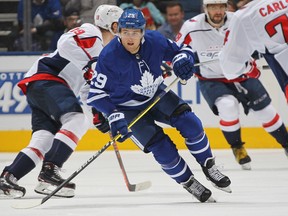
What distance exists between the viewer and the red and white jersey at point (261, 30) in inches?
185

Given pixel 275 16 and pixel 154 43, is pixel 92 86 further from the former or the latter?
pixel 275 16

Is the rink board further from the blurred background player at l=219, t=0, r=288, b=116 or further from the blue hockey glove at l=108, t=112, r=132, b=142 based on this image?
the blue hockey glove at l=108, t=112, r=132, b=142

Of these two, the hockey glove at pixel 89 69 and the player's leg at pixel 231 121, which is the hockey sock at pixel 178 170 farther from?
the player's leg at pixel 231 121

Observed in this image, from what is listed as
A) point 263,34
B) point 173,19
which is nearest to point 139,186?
point 263,34

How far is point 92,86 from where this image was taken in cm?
482

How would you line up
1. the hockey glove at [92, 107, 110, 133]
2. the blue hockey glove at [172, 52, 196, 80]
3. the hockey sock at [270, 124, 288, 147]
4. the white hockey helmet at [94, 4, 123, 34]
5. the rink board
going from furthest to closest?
the rink board < the hockey sock at [270, 124, 288, 147] < the white hockey helmet at [94, 4, 123, 34] < the hockey glove at [92, 107, 110, 133] < the blue hockey glove at [172, 52, 196, 80]

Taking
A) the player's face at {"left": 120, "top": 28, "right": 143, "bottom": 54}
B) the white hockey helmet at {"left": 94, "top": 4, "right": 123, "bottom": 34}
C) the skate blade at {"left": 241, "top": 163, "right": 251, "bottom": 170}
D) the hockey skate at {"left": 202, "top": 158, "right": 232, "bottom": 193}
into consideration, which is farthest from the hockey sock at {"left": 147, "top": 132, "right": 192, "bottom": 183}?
the skate blade at {"left": 241, "top": 163, "right": 251, "bottom": 170}

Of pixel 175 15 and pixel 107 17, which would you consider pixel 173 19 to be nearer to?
pixel 175 15

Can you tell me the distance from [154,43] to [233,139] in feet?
7.24

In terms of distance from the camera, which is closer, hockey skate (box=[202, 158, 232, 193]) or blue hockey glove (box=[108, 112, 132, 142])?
blue hockey glove (box=[108, 112, 132, 142])

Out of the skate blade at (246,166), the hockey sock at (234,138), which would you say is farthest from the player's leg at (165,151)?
the hockey sock at (234,138)

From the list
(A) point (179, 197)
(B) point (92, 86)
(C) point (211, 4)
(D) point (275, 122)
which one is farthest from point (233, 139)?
(B) point (92, 86)

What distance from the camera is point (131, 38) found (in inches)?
187

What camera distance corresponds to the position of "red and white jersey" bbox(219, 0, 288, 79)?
4.69m
